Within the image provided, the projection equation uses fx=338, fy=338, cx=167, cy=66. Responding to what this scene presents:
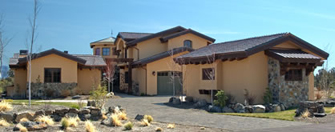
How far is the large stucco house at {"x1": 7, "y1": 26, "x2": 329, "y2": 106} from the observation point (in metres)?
18.2

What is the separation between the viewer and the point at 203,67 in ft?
69.3

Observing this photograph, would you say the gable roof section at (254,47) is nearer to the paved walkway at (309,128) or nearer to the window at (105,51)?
the paved walkway at (309,128)

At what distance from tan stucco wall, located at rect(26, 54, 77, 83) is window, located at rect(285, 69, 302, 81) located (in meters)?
16.9

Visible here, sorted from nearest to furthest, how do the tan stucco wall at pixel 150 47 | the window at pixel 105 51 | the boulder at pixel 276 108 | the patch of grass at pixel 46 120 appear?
the patch of grass at pixel 46 120
the boulder at pixel 276 108
the tan stucco wall at pixel 150 47
the window at pixel 105 51

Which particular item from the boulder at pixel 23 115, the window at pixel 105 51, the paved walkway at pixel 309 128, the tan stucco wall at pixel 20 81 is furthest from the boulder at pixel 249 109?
the window at pixel 105 51

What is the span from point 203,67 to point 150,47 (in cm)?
1314

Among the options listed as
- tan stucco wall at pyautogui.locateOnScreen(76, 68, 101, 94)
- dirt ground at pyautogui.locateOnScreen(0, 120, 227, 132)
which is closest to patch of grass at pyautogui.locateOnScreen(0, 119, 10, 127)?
dirt ground at pyautogui.locateOnScreen(0, 120, 227, 132)

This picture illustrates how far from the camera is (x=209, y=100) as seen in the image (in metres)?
20.8

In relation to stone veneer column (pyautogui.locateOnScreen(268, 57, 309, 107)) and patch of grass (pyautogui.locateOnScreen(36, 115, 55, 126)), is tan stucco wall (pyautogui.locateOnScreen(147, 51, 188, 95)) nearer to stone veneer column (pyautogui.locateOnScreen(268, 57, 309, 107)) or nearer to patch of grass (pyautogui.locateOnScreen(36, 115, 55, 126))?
stone veneer column (pyautogui.locateOnScreen(268, 57, 309, 107))

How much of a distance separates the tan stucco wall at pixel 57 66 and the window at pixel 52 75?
27 cm

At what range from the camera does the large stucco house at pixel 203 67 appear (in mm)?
18234

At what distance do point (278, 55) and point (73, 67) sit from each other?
16897mm

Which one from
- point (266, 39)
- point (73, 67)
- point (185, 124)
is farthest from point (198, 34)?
point (185, 124)

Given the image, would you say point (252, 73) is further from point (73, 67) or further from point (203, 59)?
point (73, 67)
